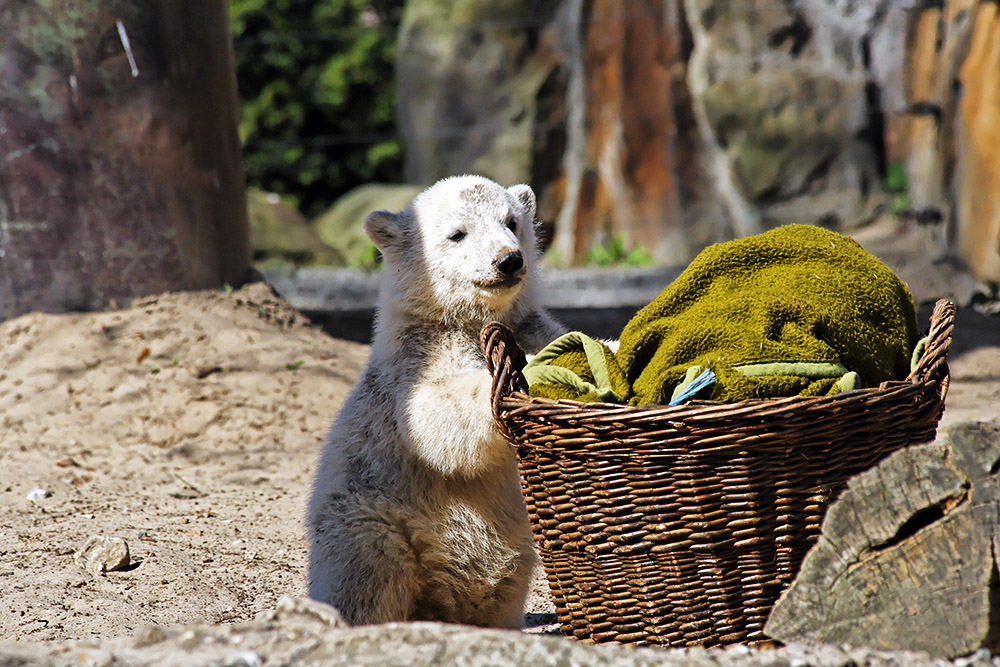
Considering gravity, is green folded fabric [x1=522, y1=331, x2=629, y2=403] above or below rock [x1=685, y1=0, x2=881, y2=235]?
above

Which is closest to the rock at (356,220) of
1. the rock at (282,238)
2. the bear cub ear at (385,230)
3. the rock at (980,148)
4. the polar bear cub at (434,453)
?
the rock at (282,238)

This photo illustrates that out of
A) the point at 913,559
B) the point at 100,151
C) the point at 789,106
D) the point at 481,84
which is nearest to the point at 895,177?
the point at 789,106

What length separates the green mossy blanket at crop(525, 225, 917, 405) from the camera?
7.20ft

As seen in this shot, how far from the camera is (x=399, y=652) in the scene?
1722 millimetres

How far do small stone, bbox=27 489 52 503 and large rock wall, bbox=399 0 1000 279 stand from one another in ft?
22.7

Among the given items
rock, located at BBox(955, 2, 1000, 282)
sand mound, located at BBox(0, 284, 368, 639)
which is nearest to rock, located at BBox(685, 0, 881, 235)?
rock, located at BBox(955, 2, 1000, 282)

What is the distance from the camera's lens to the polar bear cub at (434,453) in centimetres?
276

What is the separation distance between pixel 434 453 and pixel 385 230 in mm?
891

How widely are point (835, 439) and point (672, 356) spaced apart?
1.39ft

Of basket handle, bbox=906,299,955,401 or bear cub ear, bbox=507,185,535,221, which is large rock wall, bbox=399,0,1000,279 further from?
basket handle, bbox=906,299,955,401

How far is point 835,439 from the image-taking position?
2.07 metres

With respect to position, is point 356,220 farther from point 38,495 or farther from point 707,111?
point 38,495

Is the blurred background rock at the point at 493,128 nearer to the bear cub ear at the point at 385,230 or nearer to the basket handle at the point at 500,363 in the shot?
the bear cub ear at the point at 385,230

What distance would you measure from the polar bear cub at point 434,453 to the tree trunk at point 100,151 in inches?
108
